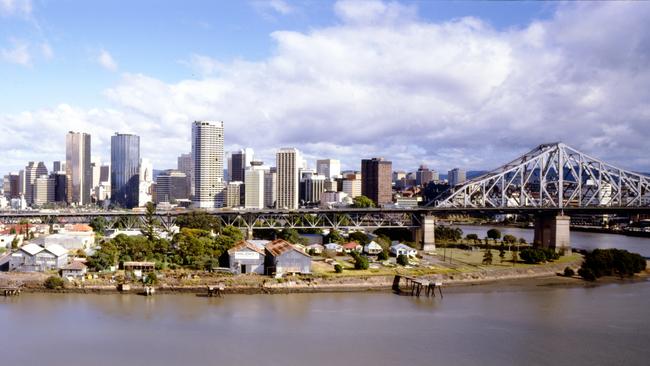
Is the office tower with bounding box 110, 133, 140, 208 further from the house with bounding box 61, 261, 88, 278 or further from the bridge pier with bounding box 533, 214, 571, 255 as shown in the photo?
the house with bounding box 61, 261, 88, 278

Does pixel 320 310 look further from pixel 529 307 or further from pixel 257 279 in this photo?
pixel 529 307

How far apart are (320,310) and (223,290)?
4.32 meters

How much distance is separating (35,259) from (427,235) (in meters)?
23.1

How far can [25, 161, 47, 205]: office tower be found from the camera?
11911cm

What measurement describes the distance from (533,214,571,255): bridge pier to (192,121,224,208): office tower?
2647 inches

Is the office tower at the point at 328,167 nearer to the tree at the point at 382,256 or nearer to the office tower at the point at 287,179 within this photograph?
the office tower at the point at 287,179

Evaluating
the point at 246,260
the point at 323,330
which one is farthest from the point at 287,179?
the point at 323,330

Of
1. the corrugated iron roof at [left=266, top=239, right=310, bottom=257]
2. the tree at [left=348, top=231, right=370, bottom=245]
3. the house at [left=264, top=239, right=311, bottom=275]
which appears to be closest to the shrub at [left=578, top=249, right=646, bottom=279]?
the tree at [left=348, top=231, right=370, bottom=245]

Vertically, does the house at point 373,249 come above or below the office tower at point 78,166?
below

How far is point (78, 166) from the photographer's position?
12112 centimetres

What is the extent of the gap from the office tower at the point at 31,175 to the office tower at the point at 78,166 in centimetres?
745

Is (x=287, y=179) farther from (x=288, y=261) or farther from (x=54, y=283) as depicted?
(x=54, y=283)

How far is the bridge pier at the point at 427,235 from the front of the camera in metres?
37.1

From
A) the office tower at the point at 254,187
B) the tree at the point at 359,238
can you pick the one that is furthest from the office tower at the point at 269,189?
the tree at the point at 359,238
